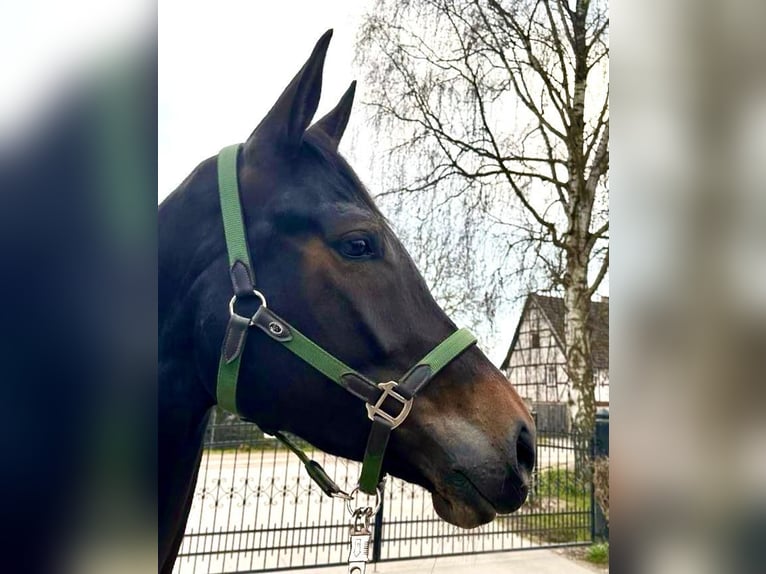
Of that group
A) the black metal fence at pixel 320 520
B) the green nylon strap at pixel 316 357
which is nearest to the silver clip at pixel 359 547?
the green nylon strap at pixel 316 357

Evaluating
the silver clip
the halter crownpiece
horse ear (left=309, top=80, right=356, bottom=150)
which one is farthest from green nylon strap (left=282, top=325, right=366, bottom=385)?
horse ear (left=309, top=80, right=356, bottom=150)

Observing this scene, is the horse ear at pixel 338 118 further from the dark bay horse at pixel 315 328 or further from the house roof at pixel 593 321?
the house roof at pixel 593 321

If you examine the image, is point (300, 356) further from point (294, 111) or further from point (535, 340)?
point (535, 340)

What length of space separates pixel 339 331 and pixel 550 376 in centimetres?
203

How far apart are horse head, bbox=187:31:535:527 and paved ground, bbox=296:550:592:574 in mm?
1792

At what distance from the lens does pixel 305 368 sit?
863mm

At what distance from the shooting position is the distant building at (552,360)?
8.47 ft

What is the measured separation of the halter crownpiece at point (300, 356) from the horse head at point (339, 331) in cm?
1

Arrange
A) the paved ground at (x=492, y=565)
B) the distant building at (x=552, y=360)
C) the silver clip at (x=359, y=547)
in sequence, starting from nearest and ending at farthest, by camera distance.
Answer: the silver clip at (x=359, y=547), the paved ground at (x=492, y=565), the distant building at (x=552, y=360)

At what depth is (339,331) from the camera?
880 mm

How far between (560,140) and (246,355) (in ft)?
7.24
